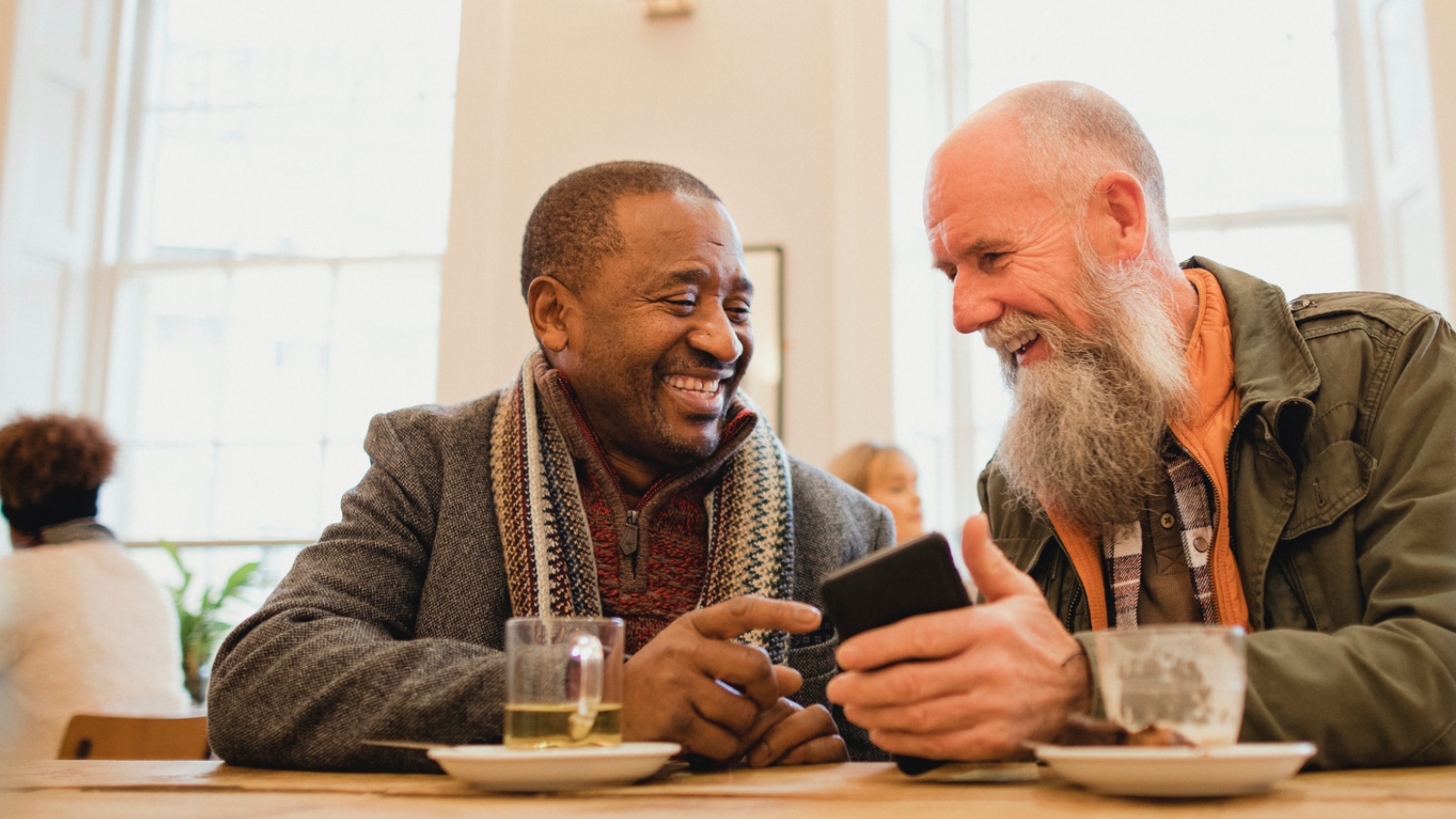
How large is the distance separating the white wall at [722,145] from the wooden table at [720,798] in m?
3.36

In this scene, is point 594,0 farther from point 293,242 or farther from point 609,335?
point 609,335

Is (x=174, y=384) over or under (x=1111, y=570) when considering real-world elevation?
over

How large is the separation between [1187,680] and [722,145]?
13.3ft

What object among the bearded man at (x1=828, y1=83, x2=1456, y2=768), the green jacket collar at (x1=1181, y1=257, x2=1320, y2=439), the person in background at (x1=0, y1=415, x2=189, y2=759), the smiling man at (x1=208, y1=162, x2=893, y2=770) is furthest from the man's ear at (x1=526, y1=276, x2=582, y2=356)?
the person in background at (x1=0, y1=415, x2=189, y2=759)

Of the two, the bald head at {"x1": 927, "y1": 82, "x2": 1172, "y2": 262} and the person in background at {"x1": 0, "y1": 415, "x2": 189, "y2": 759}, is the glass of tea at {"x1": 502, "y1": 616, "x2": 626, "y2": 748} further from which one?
the person in background at {"x1": 0, "y1": 415, "x2": 189, "y2": 759}

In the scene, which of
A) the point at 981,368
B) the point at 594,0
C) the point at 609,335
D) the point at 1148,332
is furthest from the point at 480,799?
the point at 594,0

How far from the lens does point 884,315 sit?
449cm

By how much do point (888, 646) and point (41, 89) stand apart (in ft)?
18.3

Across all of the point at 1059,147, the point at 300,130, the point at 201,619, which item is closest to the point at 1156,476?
the point at 1059,147

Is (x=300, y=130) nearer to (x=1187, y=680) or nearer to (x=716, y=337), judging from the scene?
(x=716, y=337)

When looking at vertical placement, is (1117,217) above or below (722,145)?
below

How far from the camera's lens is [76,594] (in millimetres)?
3168

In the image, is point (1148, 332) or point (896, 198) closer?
point (1148, 332)

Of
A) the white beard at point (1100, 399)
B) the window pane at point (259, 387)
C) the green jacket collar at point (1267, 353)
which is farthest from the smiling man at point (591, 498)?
the window pane at point (259, 387)
